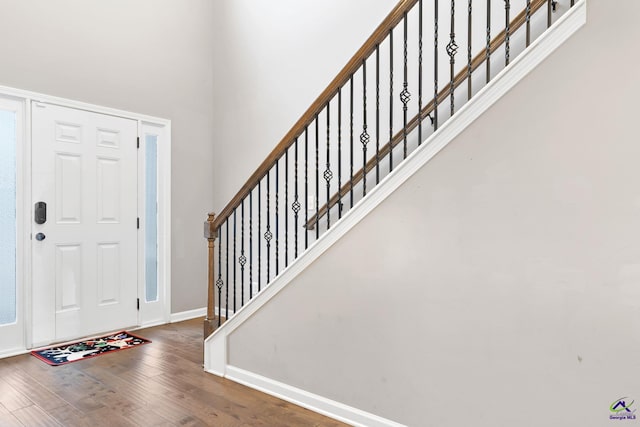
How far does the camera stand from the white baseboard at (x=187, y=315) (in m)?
4.43

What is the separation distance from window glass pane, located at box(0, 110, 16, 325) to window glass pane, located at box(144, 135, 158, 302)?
112 cm

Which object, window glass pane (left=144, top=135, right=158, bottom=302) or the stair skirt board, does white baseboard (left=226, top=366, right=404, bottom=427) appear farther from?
window glass pane (left=144, top=135, right=158, bottom=302)

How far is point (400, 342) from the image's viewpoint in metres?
2.05

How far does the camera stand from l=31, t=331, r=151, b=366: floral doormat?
10.7 ft

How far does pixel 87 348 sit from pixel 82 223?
1.09 meters

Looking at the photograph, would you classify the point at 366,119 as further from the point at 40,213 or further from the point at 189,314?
the point at 189,314

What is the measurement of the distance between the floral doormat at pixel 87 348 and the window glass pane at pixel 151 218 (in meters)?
0.57

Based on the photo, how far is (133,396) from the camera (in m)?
2.59

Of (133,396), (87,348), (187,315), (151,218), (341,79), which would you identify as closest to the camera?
(341,79)

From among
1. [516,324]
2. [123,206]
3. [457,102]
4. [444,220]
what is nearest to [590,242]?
[516,324]

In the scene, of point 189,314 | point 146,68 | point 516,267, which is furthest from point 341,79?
point 189,314

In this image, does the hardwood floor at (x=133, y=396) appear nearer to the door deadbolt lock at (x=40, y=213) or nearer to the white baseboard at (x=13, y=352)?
the white baseboard at (x=13, y=352)

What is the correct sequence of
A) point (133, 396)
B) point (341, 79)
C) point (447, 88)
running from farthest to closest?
1. point (447, 88)
2. point (133, 396)
3. point (341, 79)

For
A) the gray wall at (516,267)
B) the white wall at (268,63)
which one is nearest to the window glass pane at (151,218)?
the white wall at (268,63)
